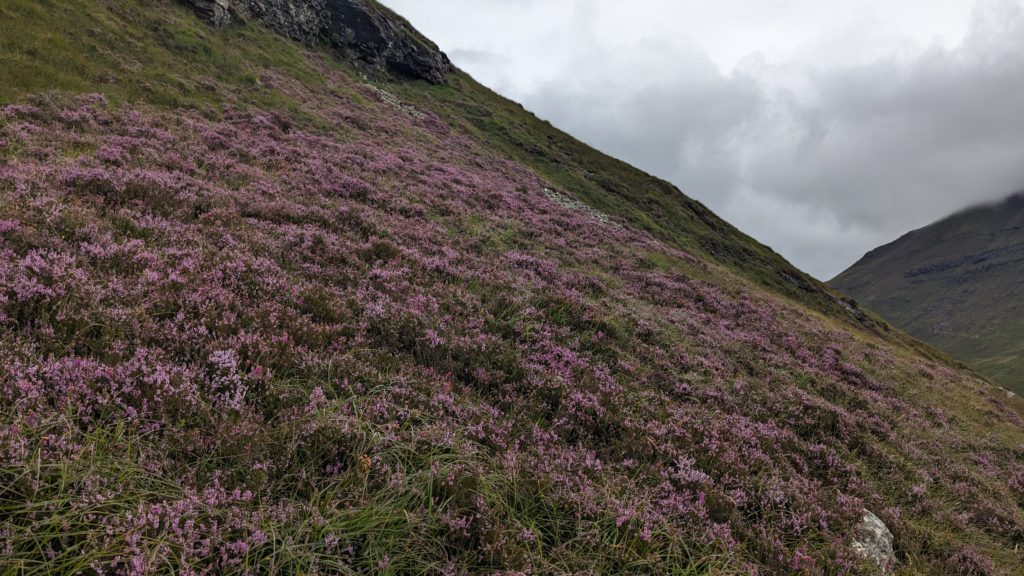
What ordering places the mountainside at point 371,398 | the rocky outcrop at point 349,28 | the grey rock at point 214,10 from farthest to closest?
the rocky outcrop at point 349,28
the grey rock at point 214,10
the mountainside at point 371,398

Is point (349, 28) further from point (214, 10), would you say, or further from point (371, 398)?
point (371, 398)

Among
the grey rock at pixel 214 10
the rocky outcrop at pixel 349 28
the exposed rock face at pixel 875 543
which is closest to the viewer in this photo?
the exposed rock face at pixel 875 543

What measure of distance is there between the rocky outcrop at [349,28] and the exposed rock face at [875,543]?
39.7 meters

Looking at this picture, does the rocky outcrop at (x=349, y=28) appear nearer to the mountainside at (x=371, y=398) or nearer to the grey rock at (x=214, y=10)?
the grey rock at (x=214, y=10)

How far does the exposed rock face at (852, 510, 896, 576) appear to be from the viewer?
5.54 m

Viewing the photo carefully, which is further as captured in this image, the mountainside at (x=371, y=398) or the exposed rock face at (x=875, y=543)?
the exposed rock face at (x=875, y=543)

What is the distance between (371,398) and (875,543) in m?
6.95

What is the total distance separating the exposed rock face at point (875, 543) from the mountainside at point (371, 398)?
0.05m

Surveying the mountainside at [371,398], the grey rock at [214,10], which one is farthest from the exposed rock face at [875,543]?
the grey rock at [214,10]

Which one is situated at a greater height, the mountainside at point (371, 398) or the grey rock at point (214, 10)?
the grey rock at point (214, 10)

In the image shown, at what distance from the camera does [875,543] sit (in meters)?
5.93

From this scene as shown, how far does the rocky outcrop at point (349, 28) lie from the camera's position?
33.1m

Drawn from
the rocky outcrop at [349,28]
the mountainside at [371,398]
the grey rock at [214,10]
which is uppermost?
the rocky outcrop at [349,28]

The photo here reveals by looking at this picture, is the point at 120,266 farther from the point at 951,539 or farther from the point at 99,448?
the point at 951,539
